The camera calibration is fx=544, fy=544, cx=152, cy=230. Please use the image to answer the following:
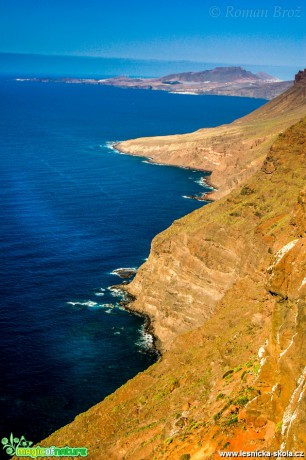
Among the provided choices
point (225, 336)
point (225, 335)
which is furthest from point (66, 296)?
point (225, 336)

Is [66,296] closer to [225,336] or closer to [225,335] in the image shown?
[225,335]

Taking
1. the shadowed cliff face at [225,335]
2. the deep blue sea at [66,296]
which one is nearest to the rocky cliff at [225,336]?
the shadowed cliff face at [225,335]

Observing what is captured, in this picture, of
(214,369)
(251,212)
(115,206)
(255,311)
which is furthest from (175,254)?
(115,206)

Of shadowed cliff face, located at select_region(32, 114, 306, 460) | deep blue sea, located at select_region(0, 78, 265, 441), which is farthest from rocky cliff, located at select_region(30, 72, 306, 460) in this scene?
deep blue sea, located at select_region(0, 78, 265, 441)

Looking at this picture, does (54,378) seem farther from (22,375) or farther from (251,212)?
(251,212)

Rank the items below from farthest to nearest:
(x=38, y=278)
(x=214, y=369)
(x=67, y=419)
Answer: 1. (x=38, y=278)
2. (x=67, y=419)
3. (x=214, y=369)

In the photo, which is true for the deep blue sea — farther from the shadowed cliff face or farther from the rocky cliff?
the rocky cliff
